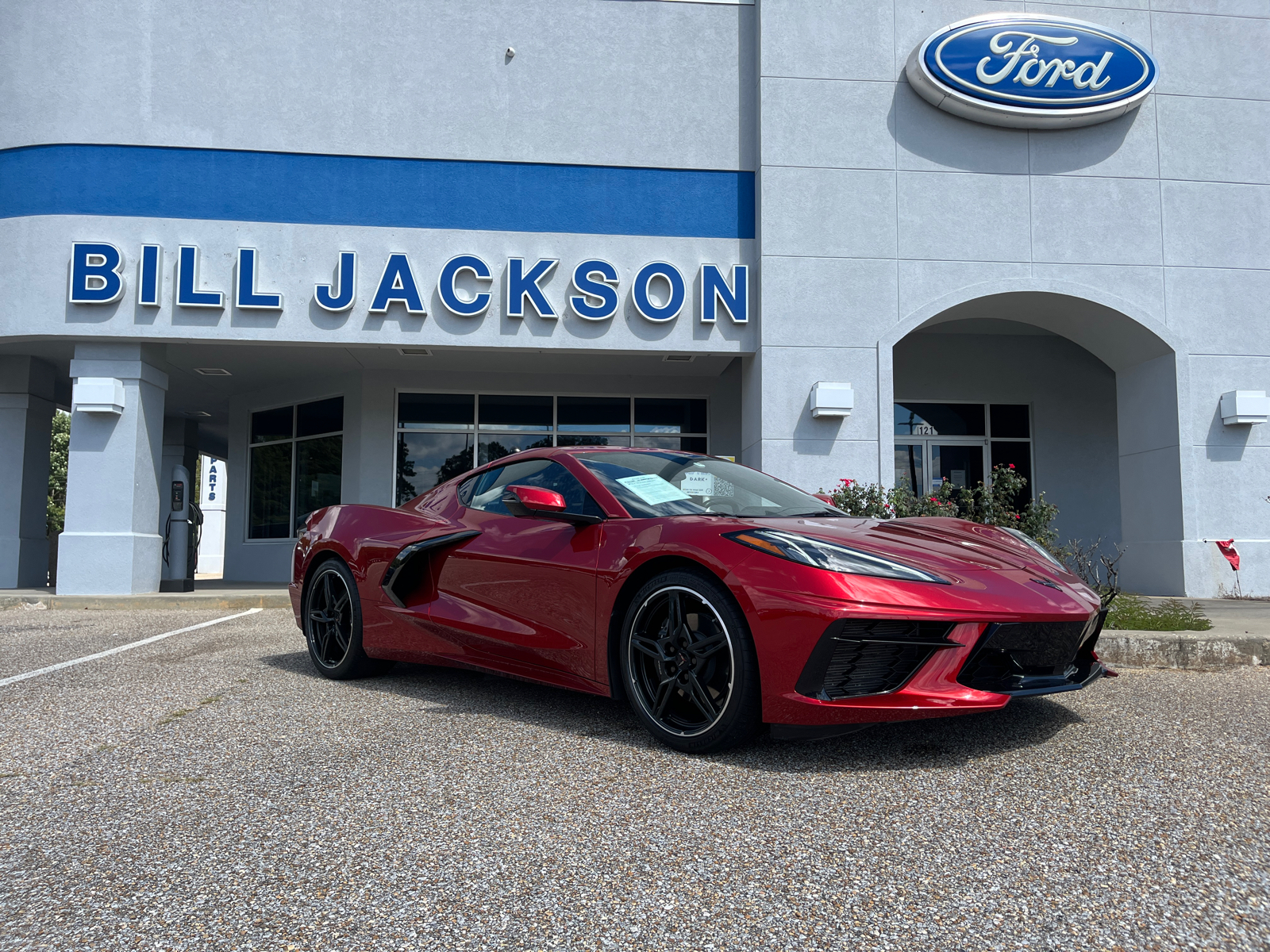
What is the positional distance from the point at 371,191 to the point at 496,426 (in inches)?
161

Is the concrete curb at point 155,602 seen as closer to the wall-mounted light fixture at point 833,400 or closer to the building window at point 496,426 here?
the building window at point 496,426

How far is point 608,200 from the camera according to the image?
11664 mm

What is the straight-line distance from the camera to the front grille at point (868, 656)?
9.59 ft

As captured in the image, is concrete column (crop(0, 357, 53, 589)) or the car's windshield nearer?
the car's windshield

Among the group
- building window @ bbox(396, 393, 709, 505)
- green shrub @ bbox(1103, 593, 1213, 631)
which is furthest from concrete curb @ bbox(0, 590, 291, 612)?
green shrub @ bbox(1103, 593, 1213, 631)

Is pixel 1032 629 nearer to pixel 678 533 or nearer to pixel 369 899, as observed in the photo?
pixel 678 533

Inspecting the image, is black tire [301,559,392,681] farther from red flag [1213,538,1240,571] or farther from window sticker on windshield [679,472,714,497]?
red flag [1213,538,1240,571]

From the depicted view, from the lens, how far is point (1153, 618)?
6465 mm

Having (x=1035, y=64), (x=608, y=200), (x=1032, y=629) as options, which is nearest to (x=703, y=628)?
(x=1032, y=629)

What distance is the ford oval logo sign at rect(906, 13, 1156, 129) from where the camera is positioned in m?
11.2

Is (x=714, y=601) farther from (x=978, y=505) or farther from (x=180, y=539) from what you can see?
(x=180, y=539)

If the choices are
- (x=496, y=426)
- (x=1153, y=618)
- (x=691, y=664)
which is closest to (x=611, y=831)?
(x=691, y=664)

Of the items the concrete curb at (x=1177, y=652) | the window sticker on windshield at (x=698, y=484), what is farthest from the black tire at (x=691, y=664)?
the concrete curb at (x=1177, y=652)

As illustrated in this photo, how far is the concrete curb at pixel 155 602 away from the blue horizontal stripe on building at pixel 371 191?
4568mm
